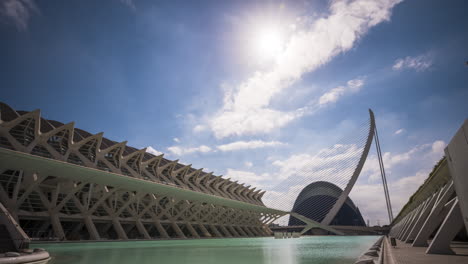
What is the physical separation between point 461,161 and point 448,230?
3578mm

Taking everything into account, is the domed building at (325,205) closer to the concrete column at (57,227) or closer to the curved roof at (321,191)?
the curved roof at (321,191)

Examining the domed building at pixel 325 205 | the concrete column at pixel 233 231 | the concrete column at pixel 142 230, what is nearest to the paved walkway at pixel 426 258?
the concrete column at pixel 142 230

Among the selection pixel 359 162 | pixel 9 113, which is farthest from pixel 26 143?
pixel 359 162

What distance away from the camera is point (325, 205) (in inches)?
4021

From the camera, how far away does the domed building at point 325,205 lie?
327 feet

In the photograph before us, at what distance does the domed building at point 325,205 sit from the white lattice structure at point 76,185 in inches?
2357

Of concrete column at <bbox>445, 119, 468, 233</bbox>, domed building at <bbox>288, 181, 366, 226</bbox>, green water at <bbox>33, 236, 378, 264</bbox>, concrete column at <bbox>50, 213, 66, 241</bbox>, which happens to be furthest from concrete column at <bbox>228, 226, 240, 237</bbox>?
domed building at <bbox>288, 181, 366, 226</bbox>

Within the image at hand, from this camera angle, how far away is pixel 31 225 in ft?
89.3

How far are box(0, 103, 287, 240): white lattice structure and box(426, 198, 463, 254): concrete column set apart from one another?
661 inches

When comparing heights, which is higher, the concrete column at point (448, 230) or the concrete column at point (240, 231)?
the concrete column at point (448, 230)

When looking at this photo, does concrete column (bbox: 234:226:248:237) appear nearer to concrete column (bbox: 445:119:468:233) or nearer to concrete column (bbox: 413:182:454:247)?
concrete column (bbox: 413:182:454:247)

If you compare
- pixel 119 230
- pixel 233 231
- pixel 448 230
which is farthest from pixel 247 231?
pixel 448 230

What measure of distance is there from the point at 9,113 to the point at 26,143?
428 centimetres

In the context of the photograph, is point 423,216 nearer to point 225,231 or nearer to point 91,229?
point 91,229
